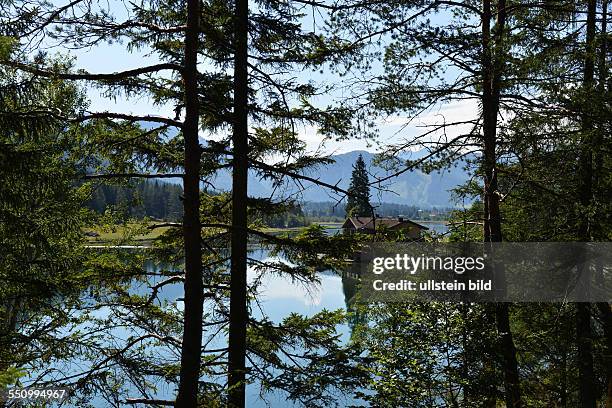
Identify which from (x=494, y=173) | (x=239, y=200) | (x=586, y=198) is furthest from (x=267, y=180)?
(x=586, y=198)

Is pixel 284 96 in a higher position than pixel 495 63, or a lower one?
lower

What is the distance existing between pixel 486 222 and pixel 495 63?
2532mm

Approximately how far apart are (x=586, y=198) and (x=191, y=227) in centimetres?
758

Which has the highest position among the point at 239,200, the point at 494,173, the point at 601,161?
the point at 601,161

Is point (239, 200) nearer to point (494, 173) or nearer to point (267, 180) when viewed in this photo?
point (267, 180)

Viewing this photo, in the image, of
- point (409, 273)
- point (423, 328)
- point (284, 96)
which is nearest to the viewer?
point (284, 96)

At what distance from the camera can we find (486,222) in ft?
25.3

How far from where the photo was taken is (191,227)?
510cm

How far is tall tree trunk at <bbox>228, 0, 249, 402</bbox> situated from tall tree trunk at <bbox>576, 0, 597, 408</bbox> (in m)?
A: 5.06

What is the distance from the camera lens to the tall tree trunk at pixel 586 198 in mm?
7371

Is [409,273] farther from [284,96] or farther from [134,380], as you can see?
[134,380]

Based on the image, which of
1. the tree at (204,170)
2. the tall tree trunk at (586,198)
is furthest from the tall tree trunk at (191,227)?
the tall tree trunk at (586,198)

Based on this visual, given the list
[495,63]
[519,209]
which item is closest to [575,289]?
[519,209]

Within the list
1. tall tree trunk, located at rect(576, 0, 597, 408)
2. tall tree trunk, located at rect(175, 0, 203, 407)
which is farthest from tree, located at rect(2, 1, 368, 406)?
tall tree trunk, located at rect(576, 0, 597, 408)
